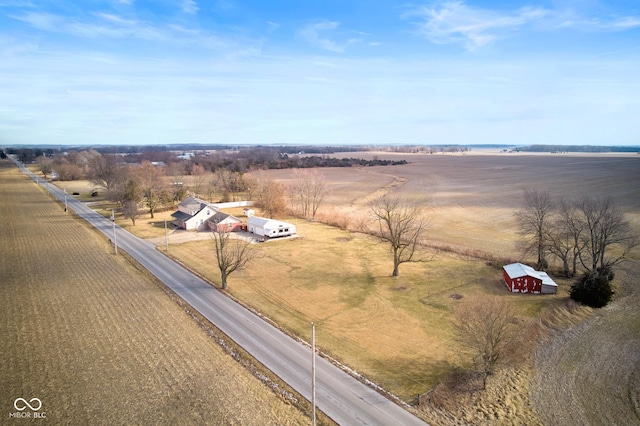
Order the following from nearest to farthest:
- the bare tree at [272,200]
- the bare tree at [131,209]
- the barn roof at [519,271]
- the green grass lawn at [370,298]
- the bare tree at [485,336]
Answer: the bare tree at [485,336]
the green grass lawn at [370,298]
the barn roof at [519,271]
the bare tree at [131,209]
the bare tree at [272,200]

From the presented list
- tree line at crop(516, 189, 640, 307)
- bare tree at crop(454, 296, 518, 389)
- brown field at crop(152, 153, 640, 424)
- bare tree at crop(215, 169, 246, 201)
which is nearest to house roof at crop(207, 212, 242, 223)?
brown field at crop(152, 153, 640, 424)

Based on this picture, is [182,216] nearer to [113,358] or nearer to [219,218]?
[219,218]

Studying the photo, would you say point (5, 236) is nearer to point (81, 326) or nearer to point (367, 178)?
point (81, 326)

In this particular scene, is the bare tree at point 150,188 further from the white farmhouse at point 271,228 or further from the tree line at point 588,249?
the tree line at point 588,249

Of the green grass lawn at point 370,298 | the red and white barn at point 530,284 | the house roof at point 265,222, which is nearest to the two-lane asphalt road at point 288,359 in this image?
the green grass lawn at point 370,298

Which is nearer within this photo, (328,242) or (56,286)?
(56,286)

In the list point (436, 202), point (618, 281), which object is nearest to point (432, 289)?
point (618, 281)
